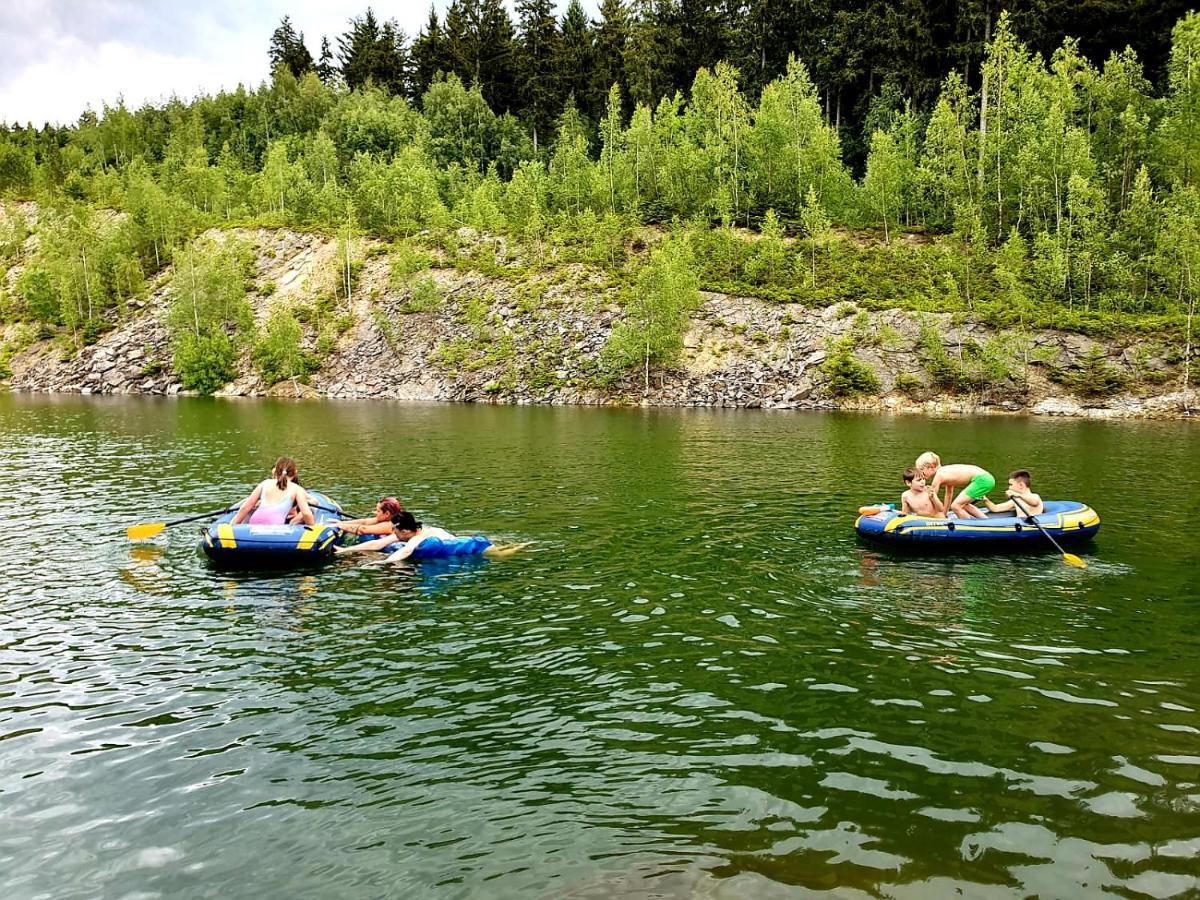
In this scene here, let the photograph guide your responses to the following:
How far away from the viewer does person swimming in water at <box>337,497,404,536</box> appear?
19094 mm

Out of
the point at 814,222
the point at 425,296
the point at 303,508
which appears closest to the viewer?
the point at 303,508

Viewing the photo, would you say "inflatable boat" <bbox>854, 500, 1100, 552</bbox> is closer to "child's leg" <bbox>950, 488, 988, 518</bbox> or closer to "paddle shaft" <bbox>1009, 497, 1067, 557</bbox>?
"paddle shaft" <bbox>1009, 497, 1067, 557</bbox>

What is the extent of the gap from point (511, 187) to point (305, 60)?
88.0m

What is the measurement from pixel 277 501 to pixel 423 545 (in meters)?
A: 3.84

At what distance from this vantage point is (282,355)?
88.8 m

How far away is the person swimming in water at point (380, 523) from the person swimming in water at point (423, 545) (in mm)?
287

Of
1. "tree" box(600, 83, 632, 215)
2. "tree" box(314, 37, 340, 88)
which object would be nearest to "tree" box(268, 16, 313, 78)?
"tree" box(314, 37, 340, 88)

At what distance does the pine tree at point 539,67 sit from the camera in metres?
124

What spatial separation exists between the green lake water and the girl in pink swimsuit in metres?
1.74

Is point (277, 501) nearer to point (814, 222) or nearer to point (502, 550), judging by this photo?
point (502, 550)

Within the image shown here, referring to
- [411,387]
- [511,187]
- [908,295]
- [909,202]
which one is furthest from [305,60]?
[908,295]

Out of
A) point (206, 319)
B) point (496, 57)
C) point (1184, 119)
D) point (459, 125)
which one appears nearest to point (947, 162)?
point (1184, 119)

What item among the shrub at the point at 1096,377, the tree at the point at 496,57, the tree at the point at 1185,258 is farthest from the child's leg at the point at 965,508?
the tree at the point at 496,57

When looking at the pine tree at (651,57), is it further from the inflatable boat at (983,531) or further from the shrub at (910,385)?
the inflatable boat at (983,531)
